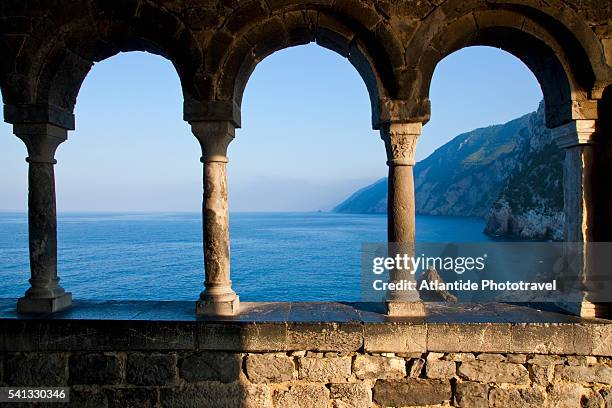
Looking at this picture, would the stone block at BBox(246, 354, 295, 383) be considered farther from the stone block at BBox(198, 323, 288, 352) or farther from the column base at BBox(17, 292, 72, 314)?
the column base at BBox(17, 292, 72, 314)

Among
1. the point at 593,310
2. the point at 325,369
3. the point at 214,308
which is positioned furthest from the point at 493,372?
the point at 214,308

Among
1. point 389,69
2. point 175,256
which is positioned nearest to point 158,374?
point 389,69

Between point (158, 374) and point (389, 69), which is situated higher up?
point (389, 69)

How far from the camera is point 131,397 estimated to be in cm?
404

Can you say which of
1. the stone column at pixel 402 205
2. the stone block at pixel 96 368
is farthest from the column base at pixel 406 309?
the stone block at pixel 96 368

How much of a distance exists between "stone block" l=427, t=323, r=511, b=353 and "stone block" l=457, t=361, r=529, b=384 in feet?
0.44

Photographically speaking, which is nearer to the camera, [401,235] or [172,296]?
[401,235]

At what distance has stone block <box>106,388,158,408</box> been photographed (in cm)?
404

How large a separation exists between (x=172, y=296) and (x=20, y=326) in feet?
95.9

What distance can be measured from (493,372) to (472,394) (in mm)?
261

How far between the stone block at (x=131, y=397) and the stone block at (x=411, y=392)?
6.40ft

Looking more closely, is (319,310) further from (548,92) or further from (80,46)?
(80,46)

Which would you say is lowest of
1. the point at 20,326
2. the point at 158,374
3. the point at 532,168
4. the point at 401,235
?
the point at 158,374

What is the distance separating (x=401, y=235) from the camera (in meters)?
4.22
